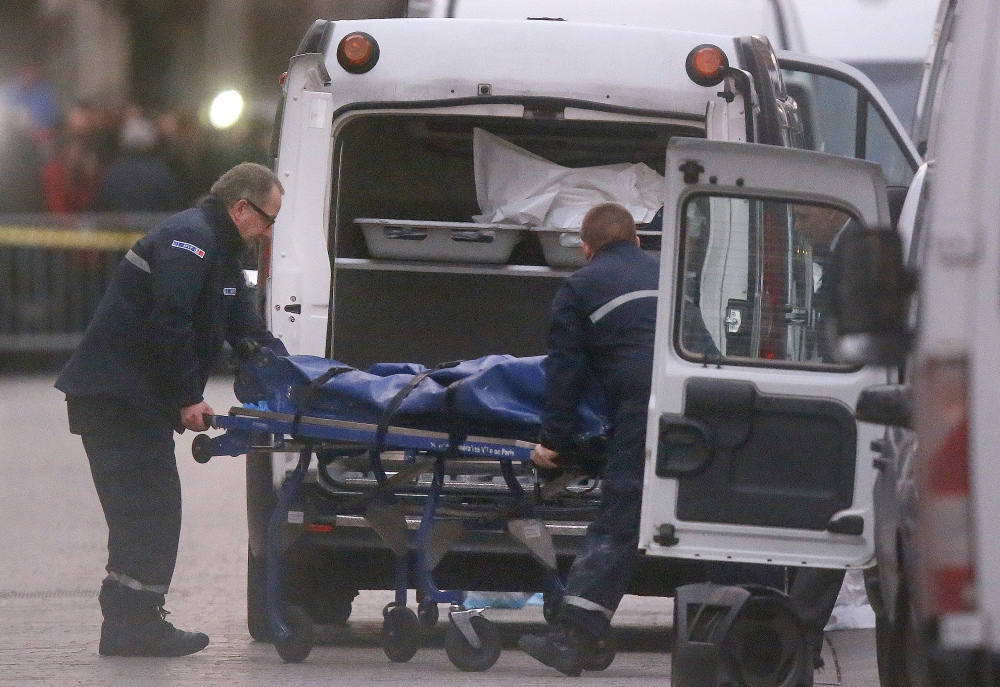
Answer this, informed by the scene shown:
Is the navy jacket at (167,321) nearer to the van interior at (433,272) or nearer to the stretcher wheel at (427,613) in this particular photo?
the van interior at (433,272)

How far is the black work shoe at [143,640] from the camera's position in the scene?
6.37m

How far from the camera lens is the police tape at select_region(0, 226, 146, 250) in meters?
16.0

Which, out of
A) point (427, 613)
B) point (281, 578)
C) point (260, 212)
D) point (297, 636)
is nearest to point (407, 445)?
point (427, 613)

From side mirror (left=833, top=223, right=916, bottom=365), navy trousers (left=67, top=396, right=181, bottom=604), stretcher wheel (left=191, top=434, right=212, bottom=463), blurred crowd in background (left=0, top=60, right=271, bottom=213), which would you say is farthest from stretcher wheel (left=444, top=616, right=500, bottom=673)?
blurred crowd in background (left=0, top=60, right=271, bottom=213)

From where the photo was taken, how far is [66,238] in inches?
634

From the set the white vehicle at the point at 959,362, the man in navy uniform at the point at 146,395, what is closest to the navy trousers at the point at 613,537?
the man in navy uniform at the point at 146,395

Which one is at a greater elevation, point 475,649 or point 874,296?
point 874,296

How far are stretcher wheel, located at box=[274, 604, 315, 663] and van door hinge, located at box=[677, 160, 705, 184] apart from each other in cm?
214

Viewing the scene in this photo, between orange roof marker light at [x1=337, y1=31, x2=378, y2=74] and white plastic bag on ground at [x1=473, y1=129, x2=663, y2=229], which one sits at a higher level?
orange roof marker light at [x1=337, y1=31, x2=378, y2=74]

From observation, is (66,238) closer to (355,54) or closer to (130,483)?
A: (130,483)

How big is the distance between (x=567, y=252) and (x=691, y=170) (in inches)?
71.5

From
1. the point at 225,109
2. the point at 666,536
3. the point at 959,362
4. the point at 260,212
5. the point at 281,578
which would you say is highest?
the point at 225,109

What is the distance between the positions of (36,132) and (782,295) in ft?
42.8

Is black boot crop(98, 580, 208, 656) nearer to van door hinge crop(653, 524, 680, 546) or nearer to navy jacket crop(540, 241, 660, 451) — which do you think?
navy jacket crop(540, 241, 660, 451)
